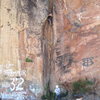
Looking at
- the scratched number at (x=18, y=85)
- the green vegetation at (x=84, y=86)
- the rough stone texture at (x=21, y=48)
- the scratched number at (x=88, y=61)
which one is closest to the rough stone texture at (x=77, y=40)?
the scratched number at (x=88, y=61)

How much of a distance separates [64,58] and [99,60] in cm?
106

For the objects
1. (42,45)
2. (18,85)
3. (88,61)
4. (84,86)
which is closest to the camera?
(84,86)

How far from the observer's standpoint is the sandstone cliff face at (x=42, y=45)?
1217 cm

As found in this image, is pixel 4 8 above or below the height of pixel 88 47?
above

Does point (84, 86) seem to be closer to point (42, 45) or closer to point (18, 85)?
point (42, 45)

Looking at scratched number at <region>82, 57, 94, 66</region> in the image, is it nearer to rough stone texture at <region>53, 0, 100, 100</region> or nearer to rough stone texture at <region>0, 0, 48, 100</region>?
rough stone texture at <region>53, 0, 100, 100</region>

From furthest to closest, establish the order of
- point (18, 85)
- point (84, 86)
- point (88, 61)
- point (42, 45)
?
point (42, 45)
point (18, 85)
point (88, 61)
point (84, 86)

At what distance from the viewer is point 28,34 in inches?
488

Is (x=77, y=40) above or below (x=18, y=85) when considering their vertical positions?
above

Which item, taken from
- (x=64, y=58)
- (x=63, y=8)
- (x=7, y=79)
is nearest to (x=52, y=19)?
(x=63, y=8)

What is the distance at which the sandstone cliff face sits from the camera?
39.9ft

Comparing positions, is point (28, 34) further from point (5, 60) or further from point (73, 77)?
point (73, 77)

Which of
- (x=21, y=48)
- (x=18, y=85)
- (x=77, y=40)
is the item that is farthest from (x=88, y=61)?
(x=18, y=85)

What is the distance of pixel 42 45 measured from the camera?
41.0 ft
